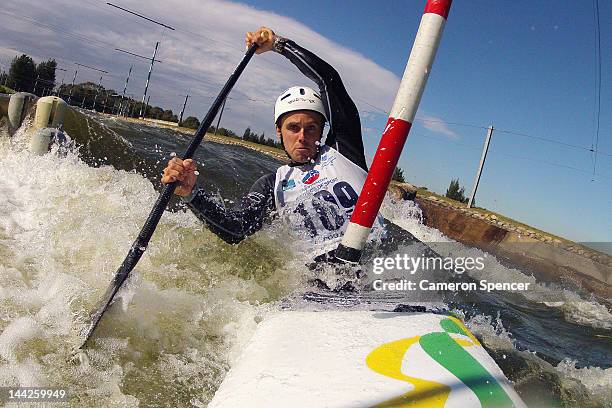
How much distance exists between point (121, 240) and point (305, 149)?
1676 millimetres

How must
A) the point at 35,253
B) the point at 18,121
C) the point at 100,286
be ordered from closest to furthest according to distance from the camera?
the point at 100,286 < the point at 35,253 < the point at 18,121

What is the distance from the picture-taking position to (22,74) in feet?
193

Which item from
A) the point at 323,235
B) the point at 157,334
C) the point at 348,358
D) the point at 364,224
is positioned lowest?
the point at 157,334

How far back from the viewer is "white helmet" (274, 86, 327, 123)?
3.78 metres

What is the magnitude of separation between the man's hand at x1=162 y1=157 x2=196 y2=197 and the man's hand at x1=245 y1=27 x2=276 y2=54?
4.55ft

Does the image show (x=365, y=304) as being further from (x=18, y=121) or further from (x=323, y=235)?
(x=18, y=121)

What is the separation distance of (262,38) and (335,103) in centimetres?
80

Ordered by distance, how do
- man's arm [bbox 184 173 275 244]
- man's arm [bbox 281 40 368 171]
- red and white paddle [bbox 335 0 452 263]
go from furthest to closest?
man's arm [bbox 281 40 368 171] → man's arm [bbox 184 173 275 244] → red and white paddle [bbox 335 0 452 263]

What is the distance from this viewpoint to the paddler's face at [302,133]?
3.81 metres

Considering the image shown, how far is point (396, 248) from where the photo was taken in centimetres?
407

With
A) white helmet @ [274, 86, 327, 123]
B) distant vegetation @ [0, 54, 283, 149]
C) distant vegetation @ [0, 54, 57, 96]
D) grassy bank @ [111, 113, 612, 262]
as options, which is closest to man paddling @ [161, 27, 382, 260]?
white helmet @ [274, 86, 327, 123]

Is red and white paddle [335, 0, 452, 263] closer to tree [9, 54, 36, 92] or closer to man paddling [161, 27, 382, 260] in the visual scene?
man paddling [161, 27, 382, 260]

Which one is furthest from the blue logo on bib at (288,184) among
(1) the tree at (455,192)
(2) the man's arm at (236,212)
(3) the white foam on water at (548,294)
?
(1) the tree at (455,192)

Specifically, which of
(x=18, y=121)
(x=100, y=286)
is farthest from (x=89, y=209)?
(x=18, y=121)
